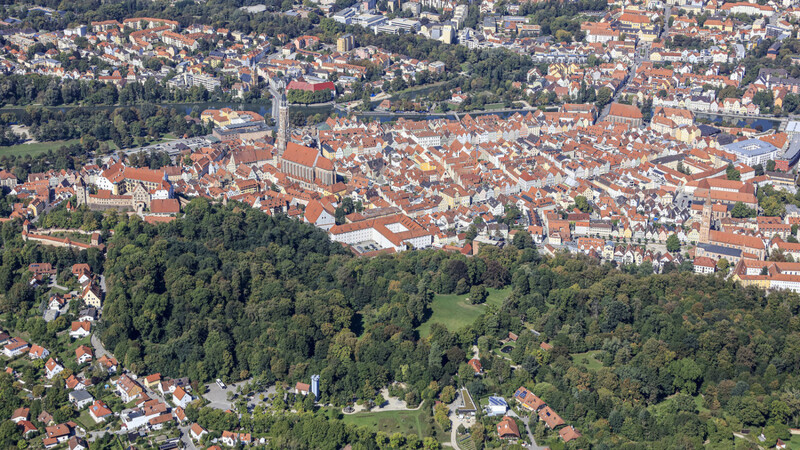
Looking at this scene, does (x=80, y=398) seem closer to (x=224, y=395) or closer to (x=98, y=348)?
(x=98, y=348)

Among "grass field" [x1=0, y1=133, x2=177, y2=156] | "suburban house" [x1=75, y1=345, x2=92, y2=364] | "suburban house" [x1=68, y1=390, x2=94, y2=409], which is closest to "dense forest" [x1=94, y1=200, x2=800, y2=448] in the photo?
"suburban house" [x1=75, y1=345, x2=92, y2=364]

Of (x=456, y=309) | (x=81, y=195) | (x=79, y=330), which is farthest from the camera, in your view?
(x=81, y=195)

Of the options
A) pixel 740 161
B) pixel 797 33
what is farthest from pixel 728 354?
pixel 797 33

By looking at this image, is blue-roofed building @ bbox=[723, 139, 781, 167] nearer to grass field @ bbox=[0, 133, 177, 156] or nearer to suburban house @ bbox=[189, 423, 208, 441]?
grass field @ bbox=[0, 133, 177, 156]

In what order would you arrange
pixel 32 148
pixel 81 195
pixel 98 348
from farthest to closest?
pixel 32 148
pixel 81 195
pixel 98 348

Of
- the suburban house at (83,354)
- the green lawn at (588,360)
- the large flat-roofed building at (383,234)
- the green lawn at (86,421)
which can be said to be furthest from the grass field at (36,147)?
the green lawn at (588,360)

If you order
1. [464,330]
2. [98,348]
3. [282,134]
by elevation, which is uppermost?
[282,134]

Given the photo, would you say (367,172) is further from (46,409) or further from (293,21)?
(293,21)

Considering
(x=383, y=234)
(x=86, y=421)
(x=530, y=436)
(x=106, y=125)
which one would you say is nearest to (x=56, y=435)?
(x=86, y=421)
